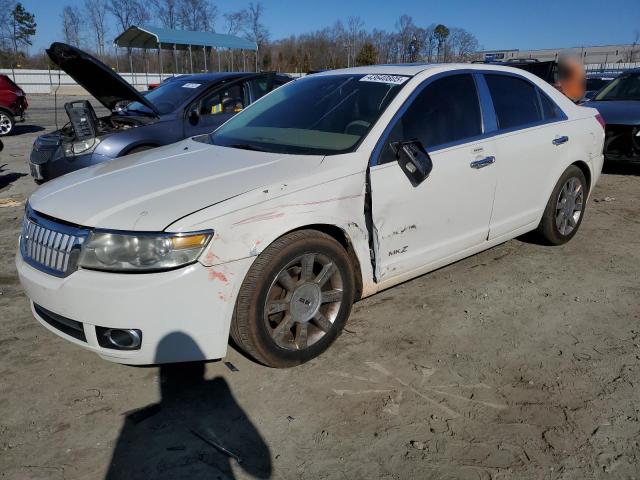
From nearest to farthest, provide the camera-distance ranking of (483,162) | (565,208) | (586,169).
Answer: (483,162)
(565,208)
(586,169)

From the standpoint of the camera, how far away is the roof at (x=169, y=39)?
987 inches

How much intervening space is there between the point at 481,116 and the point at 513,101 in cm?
55

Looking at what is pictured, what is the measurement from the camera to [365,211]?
3174mm

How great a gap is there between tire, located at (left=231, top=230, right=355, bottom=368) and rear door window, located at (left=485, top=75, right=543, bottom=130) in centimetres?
193

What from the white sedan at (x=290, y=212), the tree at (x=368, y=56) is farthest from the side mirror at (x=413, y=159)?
the tree at (x=368, y=56)

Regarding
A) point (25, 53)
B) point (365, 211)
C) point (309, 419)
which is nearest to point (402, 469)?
point (309, 419)

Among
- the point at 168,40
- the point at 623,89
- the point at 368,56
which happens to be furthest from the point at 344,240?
the point at 368,56

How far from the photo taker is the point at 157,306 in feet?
8.16

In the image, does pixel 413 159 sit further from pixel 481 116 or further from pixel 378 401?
pixel 378 401

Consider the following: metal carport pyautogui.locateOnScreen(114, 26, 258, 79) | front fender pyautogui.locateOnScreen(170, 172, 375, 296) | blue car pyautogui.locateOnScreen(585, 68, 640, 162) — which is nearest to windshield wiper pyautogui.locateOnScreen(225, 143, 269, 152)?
front fender pyautogui.locateOnScreen(170, 172, 375, 296)

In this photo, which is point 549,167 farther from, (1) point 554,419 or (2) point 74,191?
(2) point 74,191

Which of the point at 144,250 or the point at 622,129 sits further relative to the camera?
the point at 622,129

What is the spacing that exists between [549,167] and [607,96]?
237 inches

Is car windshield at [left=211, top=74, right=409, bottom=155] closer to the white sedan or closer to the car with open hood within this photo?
the white sedan
